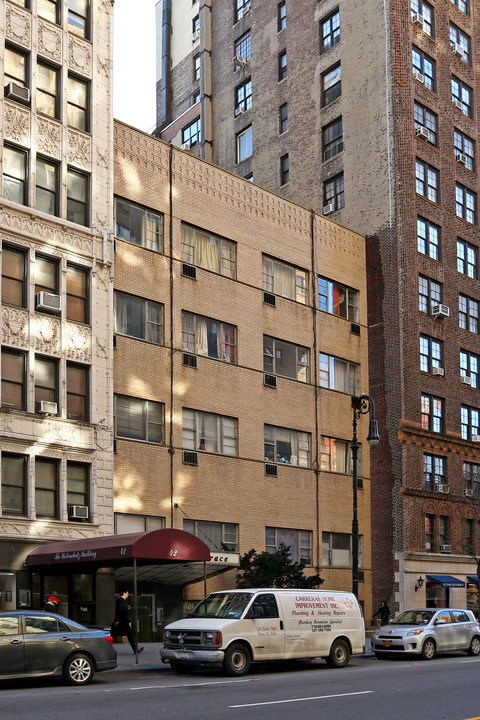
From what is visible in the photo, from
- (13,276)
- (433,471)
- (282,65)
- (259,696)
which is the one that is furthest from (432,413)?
(259,696)

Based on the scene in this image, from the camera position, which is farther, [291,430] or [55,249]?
[291,430]

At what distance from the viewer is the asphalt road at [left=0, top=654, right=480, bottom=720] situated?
45.5 feet

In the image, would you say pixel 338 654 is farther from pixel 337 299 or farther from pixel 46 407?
pixel 337 299

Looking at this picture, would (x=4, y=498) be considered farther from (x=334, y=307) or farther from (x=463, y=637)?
(x=334, y=307)

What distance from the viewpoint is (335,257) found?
4366cm

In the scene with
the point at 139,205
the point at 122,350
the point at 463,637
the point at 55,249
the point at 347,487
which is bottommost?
the point at 463,637

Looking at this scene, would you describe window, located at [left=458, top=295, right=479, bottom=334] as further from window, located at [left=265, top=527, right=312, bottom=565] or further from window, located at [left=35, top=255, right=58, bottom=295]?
window, located at [left=35, top=255, right=58, bottom=295]

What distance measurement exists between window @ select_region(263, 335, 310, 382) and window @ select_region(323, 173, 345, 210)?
10.4 m

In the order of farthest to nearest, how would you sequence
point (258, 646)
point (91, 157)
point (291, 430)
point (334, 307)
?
point (334, 307), point (291, 430), point (91, 157), point (258, 646)

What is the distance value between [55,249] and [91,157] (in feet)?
13.1

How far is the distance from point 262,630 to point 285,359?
19537 mm

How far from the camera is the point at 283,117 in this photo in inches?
2082

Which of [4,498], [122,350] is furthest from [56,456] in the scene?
[122,350]

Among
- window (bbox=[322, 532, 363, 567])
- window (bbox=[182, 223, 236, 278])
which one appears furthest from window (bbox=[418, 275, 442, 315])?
window (bbox=[322, 532, 363, 567])
